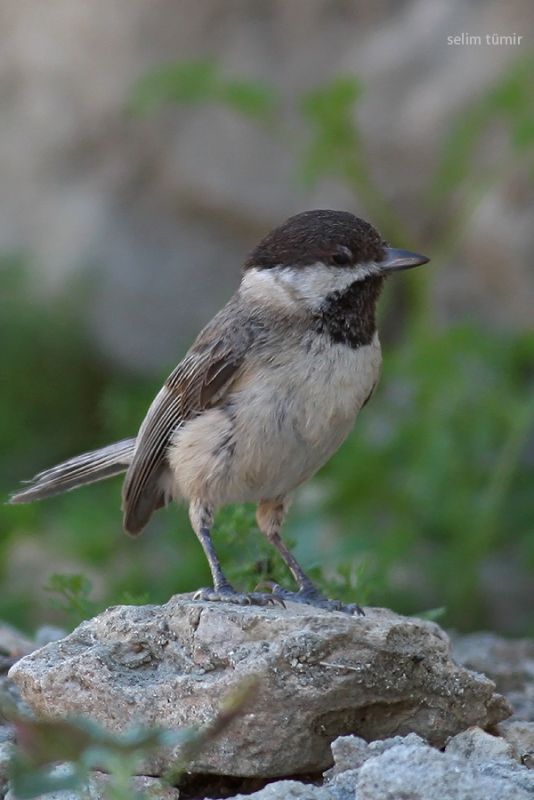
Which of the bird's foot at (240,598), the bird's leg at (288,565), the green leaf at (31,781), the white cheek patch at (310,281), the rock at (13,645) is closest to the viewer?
the green leaf at (31,781)

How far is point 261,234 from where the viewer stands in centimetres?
980

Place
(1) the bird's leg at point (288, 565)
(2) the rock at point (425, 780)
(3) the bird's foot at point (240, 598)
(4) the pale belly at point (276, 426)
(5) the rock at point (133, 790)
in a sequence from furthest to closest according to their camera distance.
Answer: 1. (4) the pale belly at point (276, 426)
2. (1) the bird's leg at point (288, 565)
3. (3) the bird's foot at point (240, 598)
4. (5) the rock at point (133, 790)
5. (2) the rock at point (425, 780)

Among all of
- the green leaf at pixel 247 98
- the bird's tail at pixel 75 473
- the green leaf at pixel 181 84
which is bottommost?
the bird's tail at pixel 75 473

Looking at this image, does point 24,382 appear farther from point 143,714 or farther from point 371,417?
point 143,714

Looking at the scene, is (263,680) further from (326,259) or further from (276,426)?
(326,259)

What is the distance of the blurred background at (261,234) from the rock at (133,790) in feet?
4.86

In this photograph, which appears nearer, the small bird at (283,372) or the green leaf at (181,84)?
the small bird at (283,372)

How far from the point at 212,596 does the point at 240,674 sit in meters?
0.75

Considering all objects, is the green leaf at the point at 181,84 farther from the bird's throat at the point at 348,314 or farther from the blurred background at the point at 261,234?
the bird's throat at the point at 348,314

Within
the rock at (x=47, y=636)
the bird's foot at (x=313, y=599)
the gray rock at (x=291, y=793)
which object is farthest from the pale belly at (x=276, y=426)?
the gray rock at (x=291, y=793)

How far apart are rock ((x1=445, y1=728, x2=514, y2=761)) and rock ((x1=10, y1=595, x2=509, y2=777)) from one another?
3.8 inches

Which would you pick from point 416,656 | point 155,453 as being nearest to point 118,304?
point 155,453

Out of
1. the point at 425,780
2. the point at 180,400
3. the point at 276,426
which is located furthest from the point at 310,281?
the point at 425,780

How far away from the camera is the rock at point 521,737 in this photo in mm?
3732
